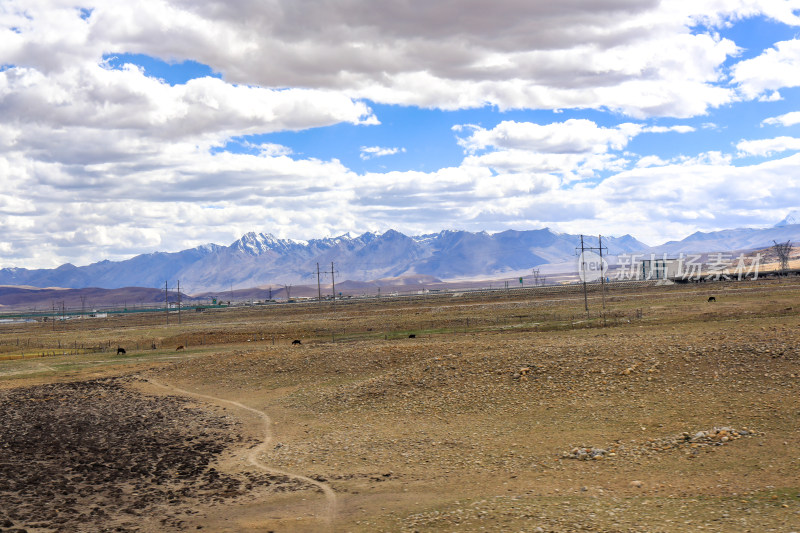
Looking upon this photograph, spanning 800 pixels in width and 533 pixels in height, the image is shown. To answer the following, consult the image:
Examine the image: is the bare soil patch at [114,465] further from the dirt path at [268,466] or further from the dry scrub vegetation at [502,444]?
the dirt path at [268,466]

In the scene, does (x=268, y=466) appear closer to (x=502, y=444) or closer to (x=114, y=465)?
(x=114, y=465)

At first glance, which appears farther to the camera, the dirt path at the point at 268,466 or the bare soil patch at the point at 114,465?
the bare soil patch at the point at 114,465

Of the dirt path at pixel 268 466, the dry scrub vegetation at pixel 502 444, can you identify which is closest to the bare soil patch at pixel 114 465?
the dry scrub vegetation at pixel 502 444

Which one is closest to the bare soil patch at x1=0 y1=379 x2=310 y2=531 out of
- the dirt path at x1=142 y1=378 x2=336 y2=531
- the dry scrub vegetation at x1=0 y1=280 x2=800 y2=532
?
the dry scrub vegetation at x1=0 y1=280 x2=800 y2=532

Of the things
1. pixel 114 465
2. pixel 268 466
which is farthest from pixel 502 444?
pixel 114 465

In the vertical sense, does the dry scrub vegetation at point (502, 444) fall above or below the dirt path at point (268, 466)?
above

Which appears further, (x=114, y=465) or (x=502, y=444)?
(x=114, y=465)

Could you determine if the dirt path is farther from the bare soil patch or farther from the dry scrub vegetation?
the bare soil patch

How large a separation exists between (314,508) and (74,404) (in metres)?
26.2

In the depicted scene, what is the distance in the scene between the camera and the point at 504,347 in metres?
42.0

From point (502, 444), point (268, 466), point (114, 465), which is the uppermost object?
point (502, 444)

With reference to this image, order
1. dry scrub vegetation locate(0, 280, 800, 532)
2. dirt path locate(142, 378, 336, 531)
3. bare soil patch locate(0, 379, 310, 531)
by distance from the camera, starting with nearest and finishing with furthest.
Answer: dry scrub vegetation locate(0, 280, 800, 532) → dirt path locate(142, 378, 336, 531) → bare soil patch locate(0, 379, 310, 531)

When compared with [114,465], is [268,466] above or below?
below

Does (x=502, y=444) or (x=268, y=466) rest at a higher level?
(x=502, y=444)
